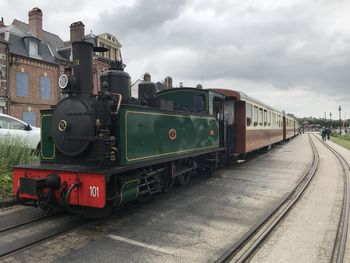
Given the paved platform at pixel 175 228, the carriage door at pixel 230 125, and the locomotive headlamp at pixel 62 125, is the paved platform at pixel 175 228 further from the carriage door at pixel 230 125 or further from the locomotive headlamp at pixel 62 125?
the carriage door at pixel 230 125

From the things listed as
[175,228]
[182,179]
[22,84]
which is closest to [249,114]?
[182,179]

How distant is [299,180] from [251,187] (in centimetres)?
192

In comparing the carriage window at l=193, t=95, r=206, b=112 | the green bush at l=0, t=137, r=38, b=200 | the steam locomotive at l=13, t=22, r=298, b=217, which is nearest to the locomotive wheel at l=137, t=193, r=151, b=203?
the steam locomotive at l=13, t=22, r=298, b=217

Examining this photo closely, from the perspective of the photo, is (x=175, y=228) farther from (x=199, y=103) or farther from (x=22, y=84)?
(x=22, y=84)

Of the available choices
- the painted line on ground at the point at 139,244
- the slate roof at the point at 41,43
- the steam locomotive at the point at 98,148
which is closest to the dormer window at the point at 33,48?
the slate roof at the point at 41,43

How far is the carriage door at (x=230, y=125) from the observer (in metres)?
12.1

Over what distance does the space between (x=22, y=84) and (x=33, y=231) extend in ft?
68.6

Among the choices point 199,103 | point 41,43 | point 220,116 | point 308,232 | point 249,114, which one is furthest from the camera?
point 41,43

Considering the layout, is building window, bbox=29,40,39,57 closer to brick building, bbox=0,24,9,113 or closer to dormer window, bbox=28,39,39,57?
dormer window, bbox=28,39,39,57

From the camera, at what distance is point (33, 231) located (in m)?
5.14

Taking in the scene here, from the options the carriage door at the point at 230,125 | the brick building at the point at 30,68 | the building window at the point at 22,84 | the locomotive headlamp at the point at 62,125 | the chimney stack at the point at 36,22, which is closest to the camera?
the locomotive headlamp at the point at 62,125

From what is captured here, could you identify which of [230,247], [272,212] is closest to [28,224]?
[230,247]

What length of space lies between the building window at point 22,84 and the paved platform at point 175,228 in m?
18.7

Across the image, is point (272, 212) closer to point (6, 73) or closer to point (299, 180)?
point (299, 180)
